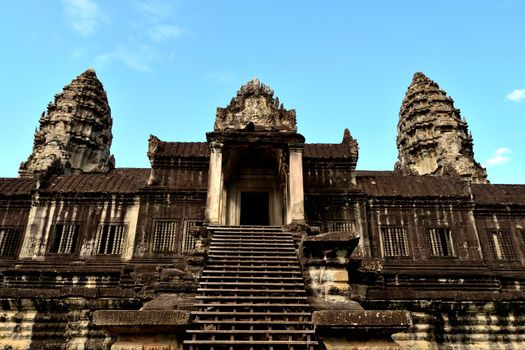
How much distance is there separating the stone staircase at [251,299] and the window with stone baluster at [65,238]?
9.30m

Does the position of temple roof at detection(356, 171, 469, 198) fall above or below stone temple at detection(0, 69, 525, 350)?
above

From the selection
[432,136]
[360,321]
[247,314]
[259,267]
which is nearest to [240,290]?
[247,314]

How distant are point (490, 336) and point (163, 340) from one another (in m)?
9.76

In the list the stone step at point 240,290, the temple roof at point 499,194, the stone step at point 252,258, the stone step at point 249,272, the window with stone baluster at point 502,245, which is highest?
the temple roof at point 499,194

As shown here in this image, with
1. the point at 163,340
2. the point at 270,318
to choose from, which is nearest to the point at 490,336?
the point at 270,318

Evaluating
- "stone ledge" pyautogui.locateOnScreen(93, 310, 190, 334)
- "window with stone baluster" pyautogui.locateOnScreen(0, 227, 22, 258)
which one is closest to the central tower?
"stone ledge" pyautogui.locateOnScreen(93, 310, 190, 334)

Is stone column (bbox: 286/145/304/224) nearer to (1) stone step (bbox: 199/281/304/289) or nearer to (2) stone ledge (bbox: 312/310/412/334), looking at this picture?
(1) stone step (bbox: 199/281/304/289)

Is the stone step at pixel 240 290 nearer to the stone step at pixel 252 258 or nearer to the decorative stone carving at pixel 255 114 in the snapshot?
the stone step at pixel 252 258

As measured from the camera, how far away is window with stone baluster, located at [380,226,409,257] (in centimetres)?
1938

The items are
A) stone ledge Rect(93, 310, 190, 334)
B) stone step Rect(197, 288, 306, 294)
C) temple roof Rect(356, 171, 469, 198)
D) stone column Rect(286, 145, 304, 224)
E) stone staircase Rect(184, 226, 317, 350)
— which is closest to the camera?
stone ledge Rect(93, 310, 190, 334)

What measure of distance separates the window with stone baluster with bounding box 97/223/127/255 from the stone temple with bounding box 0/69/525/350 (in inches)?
1.9

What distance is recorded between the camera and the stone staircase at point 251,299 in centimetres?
825

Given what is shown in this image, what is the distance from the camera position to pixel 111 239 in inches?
765

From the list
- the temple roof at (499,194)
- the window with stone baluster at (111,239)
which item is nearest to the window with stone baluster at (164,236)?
the window with stone baluster at (111,239)
